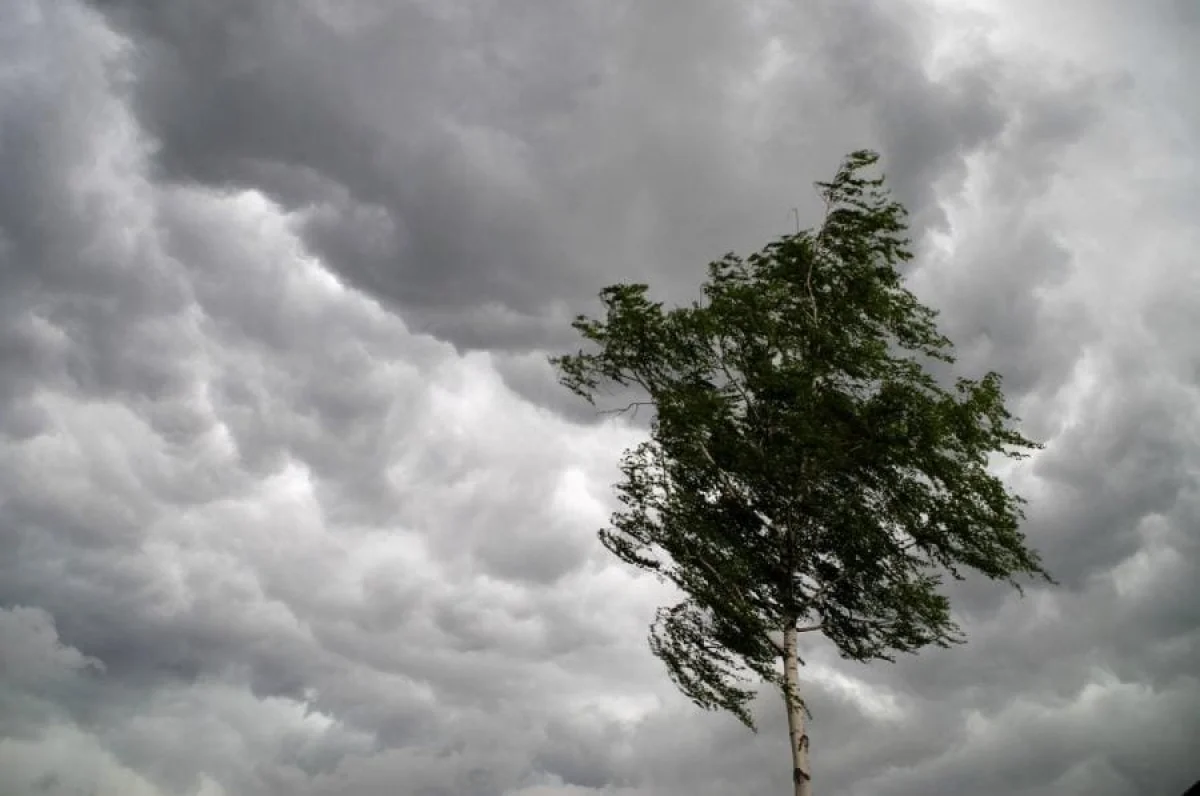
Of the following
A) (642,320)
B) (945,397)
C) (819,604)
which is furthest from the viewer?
(642,320)

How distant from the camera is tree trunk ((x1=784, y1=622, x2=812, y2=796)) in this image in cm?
1689

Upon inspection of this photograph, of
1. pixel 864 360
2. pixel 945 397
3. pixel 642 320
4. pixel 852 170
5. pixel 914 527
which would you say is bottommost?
pixel 914 527

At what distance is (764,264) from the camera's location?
2169 cm

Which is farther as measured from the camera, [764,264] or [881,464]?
[764,264]

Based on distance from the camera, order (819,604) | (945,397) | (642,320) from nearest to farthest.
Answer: (945,397), (819,604), (642,320)

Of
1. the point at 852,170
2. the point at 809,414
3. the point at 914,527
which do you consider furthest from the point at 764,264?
the point at 914,527

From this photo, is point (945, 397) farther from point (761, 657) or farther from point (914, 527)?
point (761, 657)

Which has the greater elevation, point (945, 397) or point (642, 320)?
point (642, 320)

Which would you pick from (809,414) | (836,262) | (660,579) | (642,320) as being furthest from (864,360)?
(660,579)

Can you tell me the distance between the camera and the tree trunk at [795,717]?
1689 centimetres

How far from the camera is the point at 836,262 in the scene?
846 inches

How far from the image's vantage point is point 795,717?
57.8 ft

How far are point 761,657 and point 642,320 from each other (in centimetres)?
907

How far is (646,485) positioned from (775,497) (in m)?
3.37
